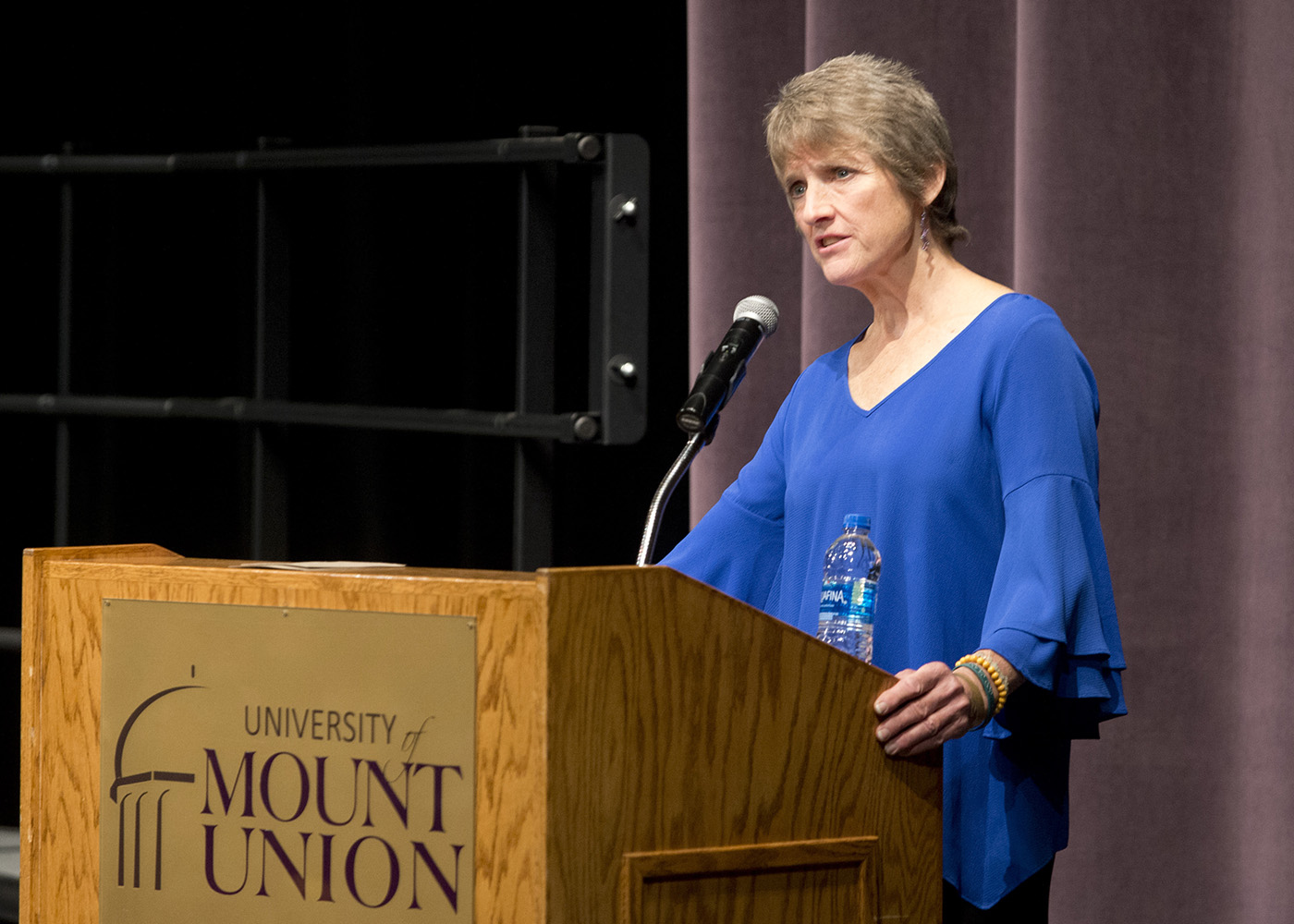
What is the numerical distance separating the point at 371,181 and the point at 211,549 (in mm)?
668

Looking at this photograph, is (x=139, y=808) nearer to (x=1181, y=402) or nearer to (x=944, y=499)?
(x=944, y=499)

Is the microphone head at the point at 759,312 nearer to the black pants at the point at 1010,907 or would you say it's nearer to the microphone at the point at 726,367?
the microphone at the point at 726,367

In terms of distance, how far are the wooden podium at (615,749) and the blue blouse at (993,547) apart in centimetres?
17

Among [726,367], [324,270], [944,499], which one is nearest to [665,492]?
[726,367]

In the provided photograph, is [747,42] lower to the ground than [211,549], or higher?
higher

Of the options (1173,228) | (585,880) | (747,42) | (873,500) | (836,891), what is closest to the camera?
(585,880)

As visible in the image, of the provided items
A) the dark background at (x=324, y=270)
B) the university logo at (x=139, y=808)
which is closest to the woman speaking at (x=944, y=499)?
the university logo at (x=139, y=808)

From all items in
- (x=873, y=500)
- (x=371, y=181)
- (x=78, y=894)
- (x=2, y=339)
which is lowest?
(x=78, y=894)

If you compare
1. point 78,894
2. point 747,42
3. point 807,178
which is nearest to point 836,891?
point 78,894

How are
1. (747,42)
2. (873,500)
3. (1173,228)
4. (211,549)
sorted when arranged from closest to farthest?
(873,500)
(1173,228)
(747,42)
(211,549)

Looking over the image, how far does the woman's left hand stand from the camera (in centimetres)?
115

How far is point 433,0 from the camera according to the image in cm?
254

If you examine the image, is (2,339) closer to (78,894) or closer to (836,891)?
(78,894)

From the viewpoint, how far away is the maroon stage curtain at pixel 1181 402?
77.2 inches
